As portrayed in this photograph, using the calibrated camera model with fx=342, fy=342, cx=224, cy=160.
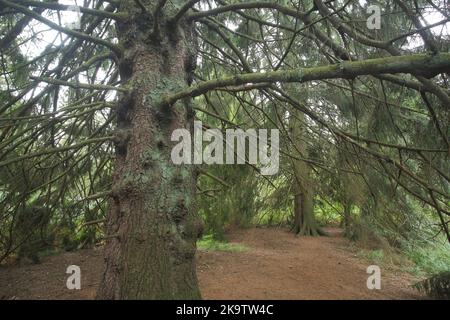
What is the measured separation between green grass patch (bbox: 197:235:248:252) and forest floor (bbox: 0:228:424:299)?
7.9 inches

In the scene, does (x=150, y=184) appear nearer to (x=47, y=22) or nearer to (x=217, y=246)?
(x=47, y=22)

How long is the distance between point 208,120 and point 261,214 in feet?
18.4

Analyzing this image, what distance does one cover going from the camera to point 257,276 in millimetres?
4789

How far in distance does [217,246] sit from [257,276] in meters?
2.14

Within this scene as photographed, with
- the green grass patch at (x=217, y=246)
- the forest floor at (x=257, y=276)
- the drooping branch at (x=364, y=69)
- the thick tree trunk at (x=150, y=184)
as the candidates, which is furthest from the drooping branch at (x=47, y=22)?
the green grass patch at (x=217, y=246)

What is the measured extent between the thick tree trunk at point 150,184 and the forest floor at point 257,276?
1939 millimetres

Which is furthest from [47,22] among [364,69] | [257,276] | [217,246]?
[217,246]

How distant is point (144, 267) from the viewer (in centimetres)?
203

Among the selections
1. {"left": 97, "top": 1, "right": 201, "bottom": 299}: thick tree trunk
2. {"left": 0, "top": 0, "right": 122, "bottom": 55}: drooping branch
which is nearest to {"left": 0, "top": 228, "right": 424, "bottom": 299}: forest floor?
{"left": 97, "top": 1, "right": 201, "bottom": 299}: thick tree trunk

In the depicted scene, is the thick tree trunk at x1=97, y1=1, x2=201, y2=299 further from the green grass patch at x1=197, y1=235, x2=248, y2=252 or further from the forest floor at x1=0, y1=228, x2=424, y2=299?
the green grass patch at x1=197, y1=235, x2=248, y2=252

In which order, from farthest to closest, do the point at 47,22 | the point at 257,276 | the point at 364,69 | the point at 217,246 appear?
1. the point at 217,246
2. the point at 257,276
3. the point at 47,22
4. the point at 364,69

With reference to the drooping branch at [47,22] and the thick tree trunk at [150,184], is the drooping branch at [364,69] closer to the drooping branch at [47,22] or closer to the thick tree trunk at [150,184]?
the thick tree trunk at [150,184]
